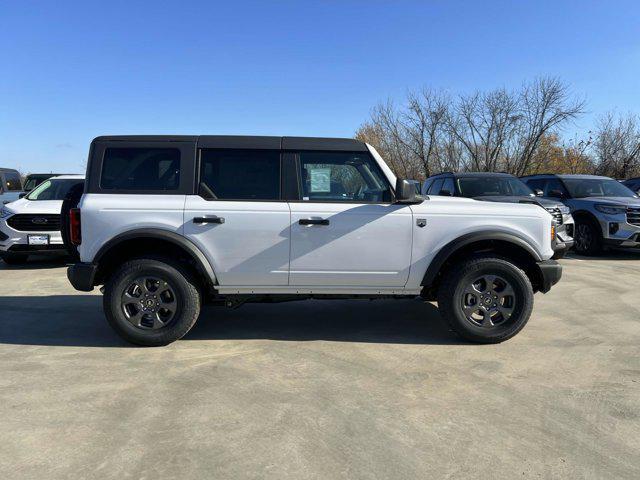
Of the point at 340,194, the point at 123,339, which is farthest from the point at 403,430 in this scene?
the point at 123,339

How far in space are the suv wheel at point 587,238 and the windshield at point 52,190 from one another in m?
10.9

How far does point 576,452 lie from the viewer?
9.25 ft

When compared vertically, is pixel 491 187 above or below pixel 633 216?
above

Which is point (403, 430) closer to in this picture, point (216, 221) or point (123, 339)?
point (216, 221)

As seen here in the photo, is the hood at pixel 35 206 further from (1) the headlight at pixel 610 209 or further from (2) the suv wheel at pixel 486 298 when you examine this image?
(1) the headlight at pixel 610 209

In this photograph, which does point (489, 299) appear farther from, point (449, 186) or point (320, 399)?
point (449, 186)

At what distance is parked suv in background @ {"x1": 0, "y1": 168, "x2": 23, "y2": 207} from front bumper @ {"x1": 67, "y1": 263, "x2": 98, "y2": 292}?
448 inches

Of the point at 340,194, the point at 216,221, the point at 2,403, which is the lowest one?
the point at 2,403

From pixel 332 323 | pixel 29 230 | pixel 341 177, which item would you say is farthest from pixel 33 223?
pixel 341 177

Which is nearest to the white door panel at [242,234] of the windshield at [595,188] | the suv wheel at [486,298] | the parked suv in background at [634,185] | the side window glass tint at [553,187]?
the suv wheel at [486,298]

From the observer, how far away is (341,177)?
4.66 metres

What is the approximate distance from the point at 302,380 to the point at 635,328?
3819 millimetres

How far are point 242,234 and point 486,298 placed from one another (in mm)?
2399

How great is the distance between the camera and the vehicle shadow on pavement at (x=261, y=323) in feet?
16.1
